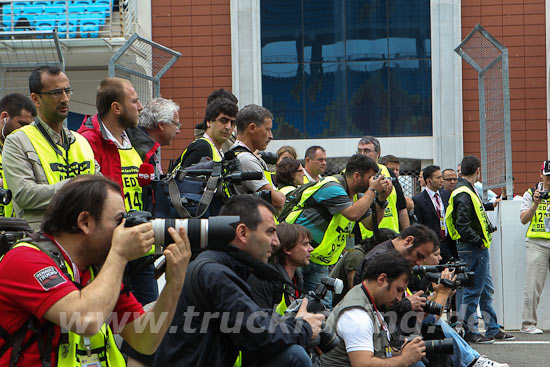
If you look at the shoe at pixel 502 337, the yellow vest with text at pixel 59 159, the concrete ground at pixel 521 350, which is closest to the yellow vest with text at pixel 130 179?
the yellow vest with text at pixel 59 159

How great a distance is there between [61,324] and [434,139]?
54.2ft

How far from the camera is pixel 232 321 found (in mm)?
3922

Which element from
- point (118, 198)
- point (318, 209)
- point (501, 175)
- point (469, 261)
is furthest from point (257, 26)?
point (118, 198)

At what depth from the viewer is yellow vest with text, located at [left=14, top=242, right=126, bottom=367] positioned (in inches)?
122

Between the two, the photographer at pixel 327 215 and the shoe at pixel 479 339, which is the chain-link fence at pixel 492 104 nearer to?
the shoe at pixel 479 339

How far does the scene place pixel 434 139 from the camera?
18.8 meters

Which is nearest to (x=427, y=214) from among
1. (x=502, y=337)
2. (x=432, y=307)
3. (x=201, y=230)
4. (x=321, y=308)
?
(x=502, y=337)

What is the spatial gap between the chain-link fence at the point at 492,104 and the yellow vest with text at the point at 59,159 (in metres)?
7.24

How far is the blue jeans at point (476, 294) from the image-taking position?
377 inches

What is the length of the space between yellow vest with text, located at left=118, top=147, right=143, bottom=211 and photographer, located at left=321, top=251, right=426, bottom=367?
1.42 meters

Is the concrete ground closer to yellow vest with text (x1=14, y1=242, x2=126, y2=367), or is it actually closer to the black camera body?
the black camera body

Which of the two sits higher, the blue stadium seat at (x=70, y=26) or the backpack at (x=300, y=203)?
the blue stadium seat at (x=70, y=26)

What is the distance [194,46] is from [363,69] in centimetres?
386

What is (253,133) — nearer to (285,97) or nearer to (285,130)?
(285,130)
